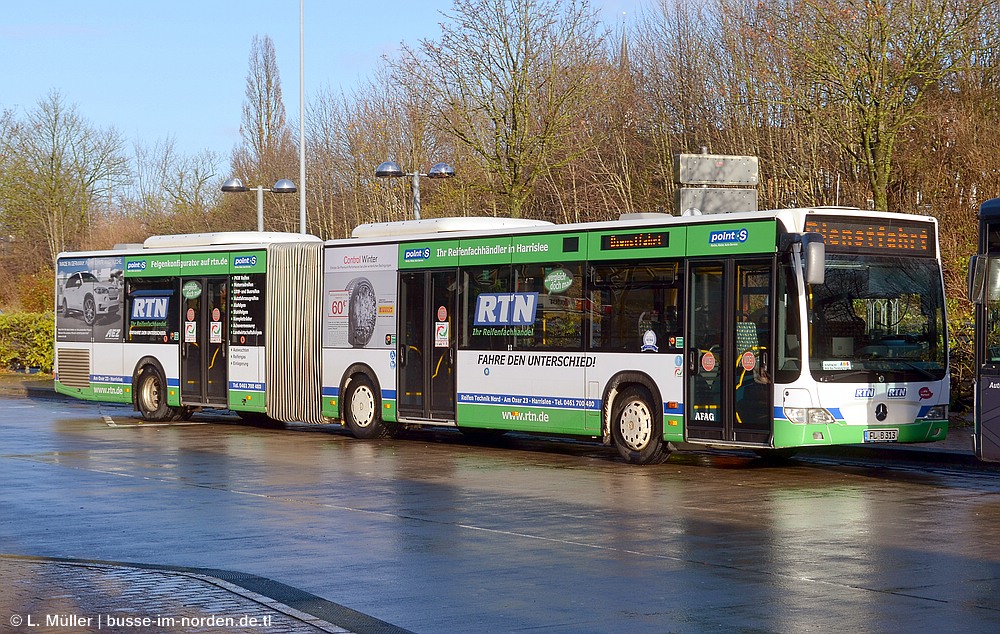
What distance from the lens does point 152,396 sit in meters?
26.0

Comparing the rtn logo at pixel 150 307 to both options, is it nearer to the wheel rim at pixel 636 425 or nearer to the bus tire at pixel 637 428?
the bus tire at pixel 637 428

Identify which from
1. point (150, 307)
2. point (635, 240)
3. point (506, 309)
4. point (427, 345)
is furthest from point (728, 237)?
point (150, 307)

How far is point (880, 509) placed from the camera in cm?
1295

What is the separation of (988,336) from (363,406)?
34.8 feet

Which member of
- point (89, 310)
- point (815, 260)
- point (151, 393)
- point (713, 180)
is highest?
point (713, 180)

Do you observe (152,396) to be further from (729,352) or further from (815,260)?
(815,260)

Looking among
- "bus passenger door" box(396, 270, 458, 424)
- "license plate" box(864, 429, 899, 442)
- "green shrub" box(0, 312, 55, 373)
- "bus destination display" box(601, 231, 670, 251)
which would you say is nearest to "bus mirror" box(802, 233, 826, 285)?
"license plate" box(864, 429, 899, 442)

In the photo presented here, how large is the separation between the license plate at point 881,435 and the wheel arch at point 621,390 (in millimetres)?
2492

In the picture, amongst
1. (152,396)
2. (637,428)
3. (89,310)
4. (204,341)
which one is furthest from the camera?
(89,310)

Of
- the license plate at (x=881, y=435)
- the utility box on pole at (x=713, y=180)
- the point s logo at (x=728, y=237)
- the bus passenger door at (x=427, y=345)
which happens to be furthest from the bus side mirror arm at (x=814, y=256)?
the bus passenger door at (x=427, y=345)

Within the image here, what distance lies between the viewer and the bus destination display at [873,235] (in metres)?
16.0

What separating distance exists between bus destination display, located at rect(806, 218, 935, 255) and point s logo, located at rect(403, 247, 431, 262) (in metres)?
6.55

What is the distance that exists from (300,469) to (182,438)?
219 inches

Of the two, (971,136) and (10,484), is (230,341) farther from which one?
(971,136)
